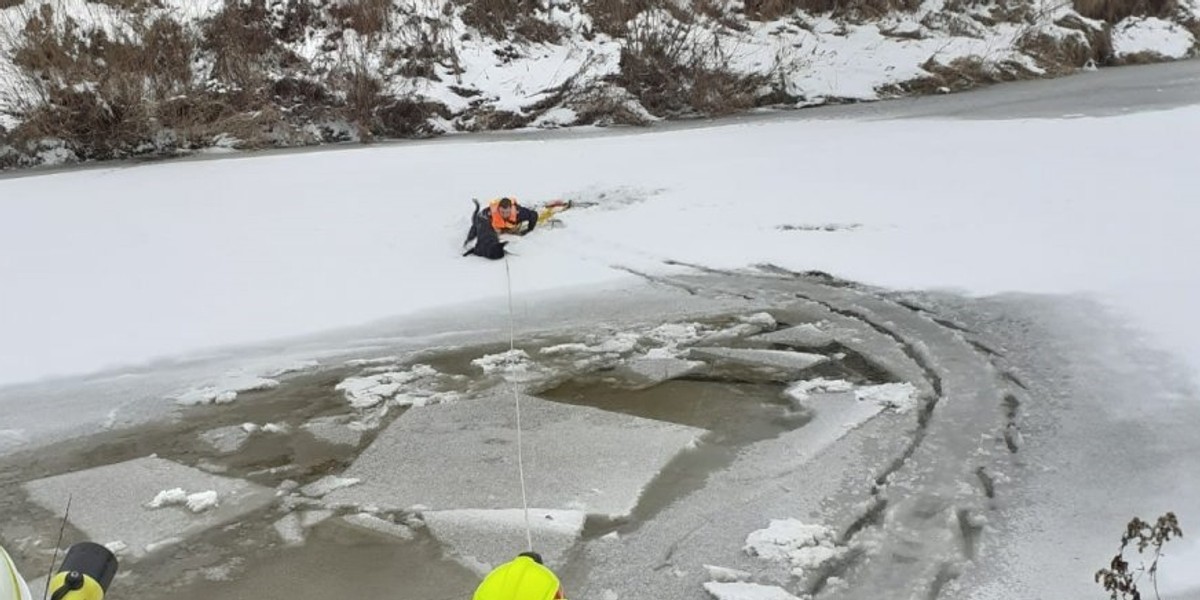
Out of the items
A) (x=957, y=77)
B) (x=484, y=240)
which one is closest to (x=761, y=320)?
(x=484, y=240)

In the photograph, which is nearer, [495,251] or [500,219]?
[495,251]

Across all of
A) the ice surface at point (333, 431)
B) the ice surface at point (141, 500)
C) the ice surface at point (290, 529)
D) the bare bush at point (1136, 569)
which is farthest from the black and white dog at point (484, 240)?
the bare bush at point (1136, 569)

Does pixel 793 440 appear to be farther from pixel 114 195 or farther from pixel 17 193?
pixel 17 193

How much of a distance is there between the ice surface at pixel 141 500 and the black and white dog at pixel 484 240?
2.87 m

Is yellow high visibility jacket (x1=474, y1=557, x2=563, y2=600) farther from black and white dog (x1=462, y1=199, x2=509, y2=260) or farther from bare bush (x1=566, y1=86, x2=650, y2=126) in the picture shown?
bare bush (x1=566, y1=86, x2=650, y2=126)

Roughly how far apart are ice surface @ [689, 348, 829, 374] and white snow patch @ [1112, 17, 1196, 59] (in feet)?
44.0

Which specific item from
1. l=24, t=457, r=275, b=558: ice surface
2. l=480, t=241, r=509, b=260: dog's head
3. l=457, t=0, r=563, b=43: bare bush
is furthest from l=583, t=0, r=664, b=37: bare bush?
l=24, t=457, r=275, b=558: ice surface

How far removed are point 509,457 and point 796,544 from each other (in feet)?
3.81

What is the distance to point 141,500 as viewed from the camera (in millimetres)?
3248

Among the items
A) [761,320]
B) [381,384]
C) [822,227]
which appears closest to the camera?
[381,384]

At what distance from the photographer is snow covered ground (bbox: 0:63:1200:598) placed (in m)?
4.80

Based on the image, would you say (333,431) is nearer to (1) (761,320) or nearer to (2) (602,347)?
(2) (602,347)

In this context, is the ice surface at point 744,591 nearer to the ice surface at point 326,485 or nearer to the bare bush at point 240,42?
the ice surface at point 326,485

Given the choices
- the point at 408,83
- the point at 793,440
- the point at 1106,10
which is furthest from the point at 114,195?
the point at 1106,10
